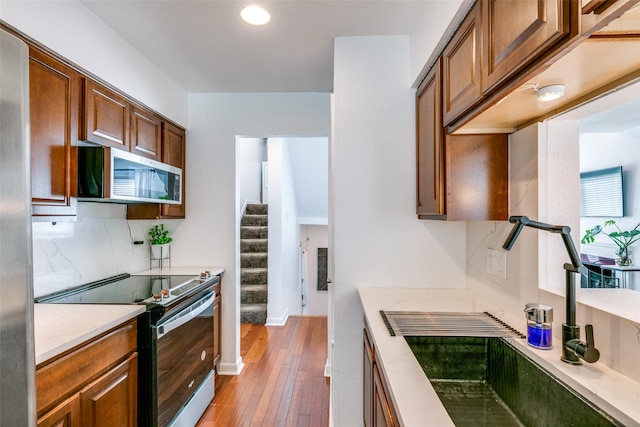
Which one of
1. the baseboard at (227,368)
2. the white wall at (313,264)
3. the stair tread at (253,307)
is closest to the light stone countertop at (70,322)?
the baseboard at (227,368)

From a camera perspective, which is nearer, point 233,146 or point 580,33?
point 580,33

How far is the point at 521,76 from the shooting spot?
0.88 metres

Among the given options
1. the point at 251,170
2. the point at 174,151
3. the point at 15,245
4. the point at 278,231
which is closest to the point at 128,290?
the point at 174,151

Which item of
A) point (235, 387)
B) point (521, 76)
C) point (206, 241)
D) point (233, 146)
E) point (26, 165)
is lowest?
point (235, 387)

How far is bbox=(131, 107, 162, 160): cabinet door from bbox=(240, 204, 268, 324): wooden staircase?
2382 mm

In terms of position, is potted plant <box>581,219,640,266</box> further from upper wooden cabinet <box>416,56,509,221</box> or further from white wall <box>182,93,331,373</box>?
white wall <box>182,93,331,373</box>

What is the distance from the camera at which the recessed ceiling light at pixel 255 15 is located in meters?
1.72

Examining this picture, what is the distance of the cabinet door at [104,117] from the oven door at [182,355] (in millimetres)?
1072

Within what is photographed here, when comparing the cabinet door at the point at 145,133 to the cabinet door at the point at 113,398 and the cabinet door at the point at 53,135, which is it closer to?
the cabinet door at the point at 53,135

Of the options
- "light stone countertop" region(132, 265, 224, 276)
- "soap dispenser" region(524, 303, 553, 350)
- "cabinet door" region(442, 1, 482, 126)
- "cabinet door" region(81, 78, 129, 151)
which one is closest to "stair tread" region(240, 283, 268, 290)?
"light stone countertop" region(132, 265, 224, 276)

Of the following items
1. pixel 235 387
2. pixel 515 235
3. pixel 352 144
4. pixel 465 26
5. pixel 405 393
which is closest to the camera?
pixel 405 393

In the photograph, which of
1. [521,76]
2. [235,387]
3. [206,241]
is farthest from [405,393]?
[206,241]

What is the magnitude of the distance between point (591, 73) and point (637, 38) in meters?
0.18

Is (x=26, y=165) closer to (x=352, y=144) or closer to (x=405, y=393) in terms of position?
(x=405, y=393)
